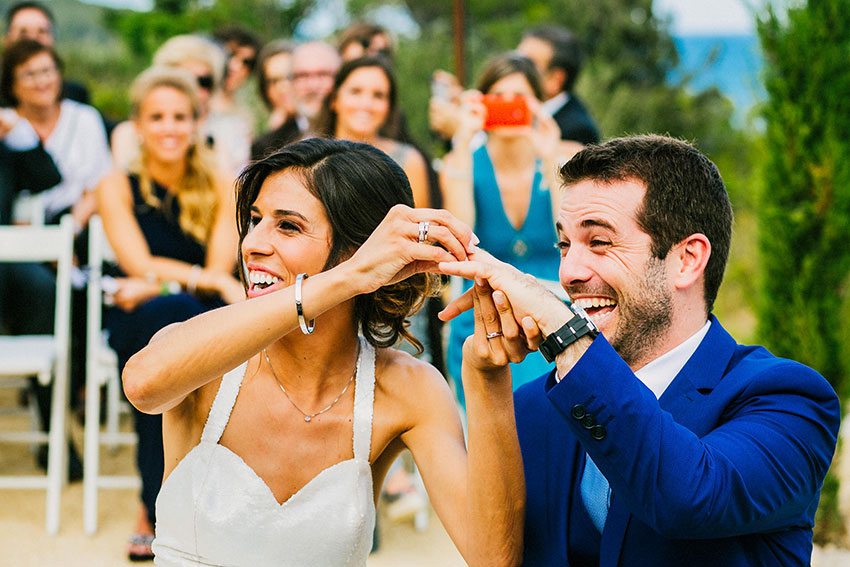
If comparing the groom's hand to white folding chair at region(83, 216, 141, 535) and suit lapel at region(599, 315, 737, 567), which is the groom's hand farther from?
white folding chair at region(83, 216, 141, 535)

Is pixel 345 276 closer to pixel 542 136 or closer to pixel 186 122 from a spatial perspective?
pixel 542 136

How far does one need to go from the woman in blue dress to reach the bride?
1650 mm

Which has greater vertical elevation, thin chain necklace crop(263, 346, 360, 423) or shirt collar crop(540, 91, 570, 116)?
shirt collar crop(540, 91, 570, 116)

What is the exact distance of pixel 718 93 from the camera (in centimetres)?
2411

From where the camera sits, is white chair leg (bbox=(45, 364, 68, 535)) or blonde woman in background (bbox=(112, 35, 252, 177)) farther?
blonde woman in background (bbox=(112, 35, 252, 177))

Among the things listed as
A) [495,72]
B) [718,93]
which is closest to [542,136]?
[495,72]

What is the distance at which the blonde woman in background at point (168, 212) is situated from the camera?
5.28 m

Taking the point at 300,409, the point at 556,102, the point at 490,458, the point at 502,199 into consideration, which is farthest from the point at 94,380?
the point at 556,102

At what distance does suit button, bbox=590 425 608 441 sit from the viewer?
1.92 meters

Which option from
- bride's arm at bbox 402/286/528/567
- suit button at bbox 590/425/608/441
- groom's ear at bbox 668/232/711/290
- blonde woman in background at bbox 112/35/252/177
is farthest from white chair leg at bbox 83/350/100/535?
suit button at bbox 590/425/608/441

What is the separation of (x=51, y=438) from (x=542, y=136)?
125 inches

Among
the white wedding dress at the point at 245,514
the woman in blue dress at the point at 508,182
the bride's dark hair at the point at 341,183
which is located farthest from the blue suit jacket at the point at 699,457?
the woman in blue dress at the point at 508,182

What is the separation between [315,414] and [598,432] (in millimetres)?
1082

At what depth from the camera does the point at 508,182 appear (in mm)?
4844
